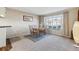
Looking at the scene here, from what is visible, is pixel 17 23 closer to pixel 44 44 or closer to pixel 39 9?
pixel 39 9

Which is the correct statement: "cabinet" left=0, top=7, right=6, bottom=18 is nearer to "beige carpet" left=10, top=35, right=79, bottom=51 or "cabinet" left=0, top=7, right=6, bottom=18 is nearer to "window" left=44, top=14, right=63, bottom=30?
"beige carpet" left=10, top=35, right=79, bottom=51

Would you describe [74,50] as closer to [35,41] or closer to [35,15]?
[35,41]

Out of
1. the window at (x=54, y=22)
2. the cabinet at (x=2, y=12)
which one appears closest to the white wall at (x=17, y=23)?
the cabinet at (x=2, y=12)

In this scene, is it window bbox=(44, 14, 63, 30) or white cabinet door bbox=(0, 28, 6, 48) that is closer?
white cabinet door bbox=(0, 28, 6, 48)

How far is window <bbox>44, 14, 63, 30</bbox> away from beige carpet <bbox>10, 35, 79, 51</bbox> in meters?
0.22

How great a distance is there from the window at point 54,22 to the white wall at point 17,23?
21 centimetres

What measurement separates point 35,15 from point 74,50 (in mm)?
990

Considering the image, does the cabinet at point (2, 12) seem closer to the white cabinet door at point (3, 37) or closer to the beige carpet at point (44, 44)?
the white cabinet door at point (3, 37)

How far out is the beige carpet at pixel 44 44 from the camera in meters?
1.65

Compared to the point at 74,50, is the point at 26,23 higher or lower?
higher

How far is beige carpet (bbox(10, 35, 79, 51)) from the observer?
1.65m

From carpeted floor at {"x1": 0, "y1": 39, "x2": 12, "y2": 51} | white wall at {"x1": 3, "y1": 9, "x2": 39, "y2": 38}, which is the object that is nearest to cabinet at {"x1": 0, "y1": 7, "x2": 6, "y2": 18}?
white wall at {"x1": 3, "y1": 9, "x2": 39, "y2": 38}
